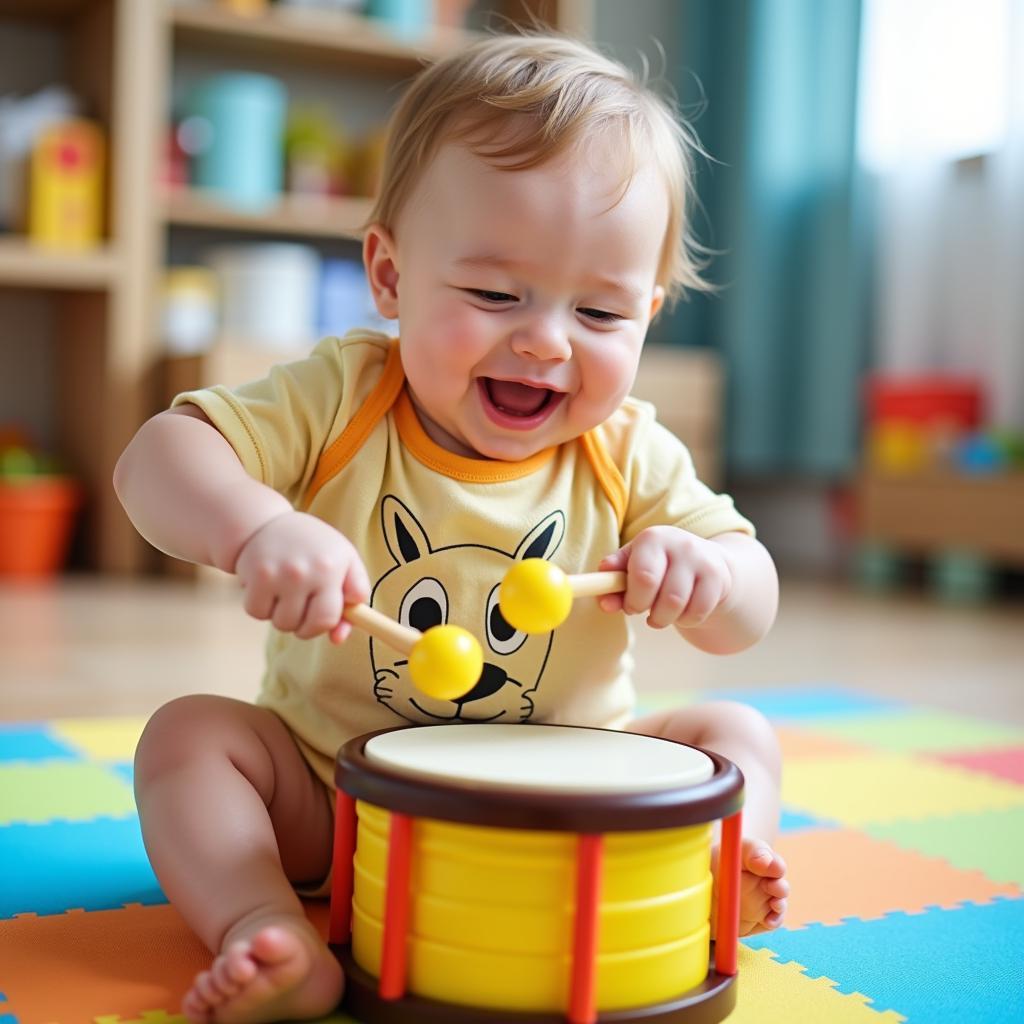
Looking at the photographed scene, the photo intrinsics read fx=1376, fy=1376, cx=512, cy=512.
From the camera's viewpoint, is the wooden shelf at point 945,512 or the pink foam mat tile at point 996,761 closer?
the pink foam mat tile at point 996,761

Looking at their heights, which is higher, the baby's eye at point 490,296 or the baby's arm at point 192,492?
the baby's eye at point 490,296

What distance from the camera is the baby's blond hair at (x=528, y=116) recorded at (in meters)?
0.71

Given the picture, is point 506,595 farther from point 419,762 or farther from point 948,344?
point 948,344

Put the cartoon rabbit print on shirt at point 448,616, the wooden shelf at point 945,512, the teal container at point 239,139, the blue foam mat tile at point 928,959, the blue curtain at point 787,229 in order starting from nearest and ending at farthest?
the blue foam mat tile at point 928,959, the cartoon rabbit print on shirt at point 448,616, the wooden shelf at point 945,512, the teal container at point 239,139, the blue curtain at point 787,229

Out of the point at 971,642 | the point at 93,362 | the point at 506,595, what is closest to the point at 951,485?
the point at 971,642

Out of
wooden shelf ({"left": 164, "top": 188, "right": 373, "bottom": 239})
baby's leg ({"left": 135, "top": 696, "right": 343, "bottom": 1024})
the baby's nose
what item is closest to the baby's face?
the baby's nose

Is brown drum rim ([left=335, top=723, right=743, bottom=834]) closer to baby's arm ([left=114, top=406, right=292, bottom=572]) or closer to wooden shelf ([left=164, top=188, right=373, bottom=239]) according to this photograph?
baby's arm ([left=114, top=406, right=292, bottom=572])

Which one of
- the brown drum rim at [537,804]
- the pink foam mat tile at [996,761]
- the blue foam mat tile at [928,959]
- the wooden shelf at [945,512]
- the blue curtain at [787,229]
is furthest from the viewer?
the blue curtain at [787,229]

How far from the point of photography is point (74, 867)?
31.6 inches

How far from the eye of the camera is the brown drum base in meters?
0.55

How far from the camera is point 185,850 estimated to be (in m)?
0.65

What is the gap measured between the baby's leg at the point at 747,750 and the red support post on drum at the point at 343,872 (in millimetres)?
180

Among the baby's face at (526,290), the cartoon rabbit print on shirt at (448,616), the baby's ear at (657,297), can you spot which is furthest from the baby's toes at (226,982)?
the baby's ear at (657,297)

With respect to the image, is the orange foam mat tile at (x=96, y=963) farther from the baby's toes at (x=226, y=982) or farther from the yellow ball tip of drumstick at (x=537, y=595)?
the yellow ball tip of drumstick at (x=537, y=595)
